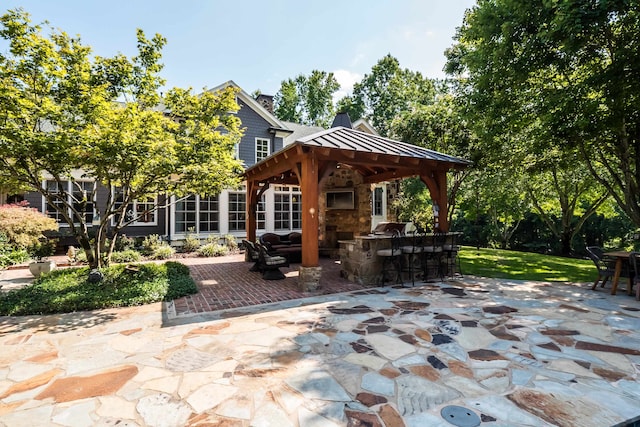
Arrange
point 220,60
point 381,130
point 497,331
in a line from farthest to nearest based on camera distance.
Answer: point 381,130
point 220,60
point 497,331

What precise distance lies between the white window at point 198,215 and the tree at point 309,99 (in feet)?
71.4

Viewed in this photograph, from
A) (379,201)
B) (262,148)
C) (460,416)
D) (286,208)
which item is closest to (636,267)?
(460,416)

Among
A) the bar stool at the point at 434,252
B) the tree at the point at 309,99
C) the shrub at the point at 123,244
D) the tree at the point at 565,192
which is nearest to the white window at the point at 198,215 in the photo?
the shrub at the point at 123,244

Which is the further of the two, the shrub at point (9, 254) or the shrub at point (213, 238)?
the shrub at point (213, 238)

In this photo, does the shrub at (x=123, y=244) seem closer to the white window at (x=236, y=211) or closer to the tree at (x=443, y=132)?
the white window at (x=236, y=211)

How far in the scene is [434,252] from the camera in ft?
24.1

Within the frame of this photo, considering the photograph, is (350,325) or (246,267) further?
(246,267)

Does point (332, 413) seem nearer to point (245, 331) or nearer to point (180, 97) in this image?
point (245, 331)

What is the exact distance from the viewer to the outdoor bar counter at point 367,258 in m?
6.97

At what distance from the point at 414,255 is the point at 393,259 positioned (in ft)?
2.35

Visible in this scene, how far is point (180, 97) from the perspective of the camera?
23.7 feet

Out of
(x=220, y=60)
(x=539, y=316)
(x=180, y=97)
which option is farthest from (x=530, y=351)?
(x=220, y=60)

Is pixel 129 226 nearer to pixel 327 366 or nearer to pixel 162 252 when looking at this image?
pixel 162 252

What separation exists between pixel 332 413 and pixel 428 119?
1109 cm
